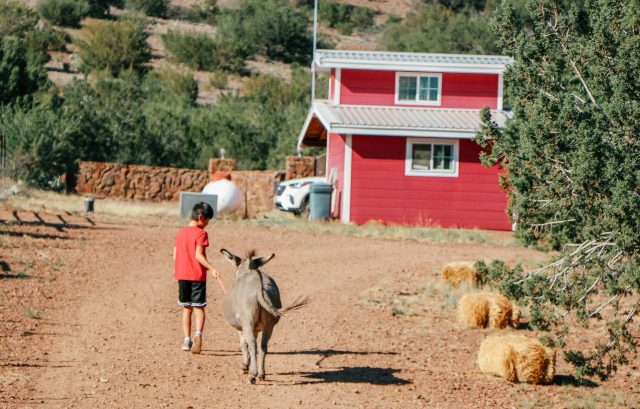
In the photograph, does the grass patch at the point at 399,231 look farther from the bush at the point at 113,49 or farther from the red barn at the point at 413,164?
the bush at the point at 113,49

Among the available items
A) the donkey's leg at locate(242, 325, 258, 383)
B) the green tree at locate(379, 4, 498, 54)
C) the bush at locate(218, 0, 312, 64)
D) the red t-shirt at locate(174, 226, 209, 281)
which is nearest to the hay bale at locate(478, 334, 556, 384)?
the donkey's leg at locate(242, 325, 258, 383)

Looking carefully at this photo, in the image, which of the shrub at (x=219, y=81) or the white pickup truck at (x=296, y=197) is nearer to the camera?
the white pickup truck at (x=296, y=197)

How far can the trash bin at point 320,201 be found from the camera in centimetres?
3084

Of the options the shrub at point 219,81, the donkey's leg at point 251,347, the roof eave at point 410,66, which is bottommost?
the donkey's leg at point 251,347

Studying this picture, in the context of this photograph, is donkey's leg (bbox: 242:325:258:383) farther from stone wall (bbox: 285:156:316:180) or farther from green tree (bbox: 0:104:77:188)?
green tree (bbox: 0:104:77:188)

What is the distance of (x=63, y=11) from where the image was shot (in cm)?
8525

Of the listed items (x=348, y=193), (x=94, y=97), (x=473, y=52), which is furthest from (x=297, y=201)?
(x=473, y=52)

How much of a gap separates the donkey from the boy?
75 centimetres

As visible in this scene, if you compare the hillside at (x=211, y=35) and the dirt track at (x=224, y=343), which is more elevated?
the hillside at (x=211, y=35)

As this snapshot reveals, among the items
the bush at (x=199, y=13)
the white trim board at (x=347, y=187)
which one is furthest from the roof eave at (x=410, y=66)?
the bush at (x=199, y=13)

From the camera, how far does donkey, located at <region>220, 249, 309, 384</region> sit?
969 centimetres

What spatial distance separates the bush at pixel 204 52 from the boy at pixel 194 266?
69498 millimetres

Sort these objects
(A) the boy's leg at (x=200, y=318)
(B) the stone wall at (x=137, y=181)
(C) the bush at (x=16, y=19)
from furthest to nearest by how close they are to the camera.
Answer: (C) the bush at (x=16, y=19) < (B) the stone wall at (x=137, y=181) < (A) the boy's leg at (x=200, y=318)

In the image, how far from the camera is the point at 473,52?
77.7 m
